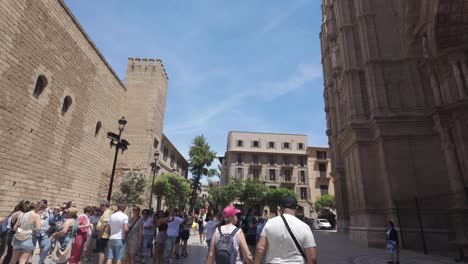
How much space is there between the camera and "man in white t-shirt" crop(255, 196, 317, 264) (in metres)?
3.07

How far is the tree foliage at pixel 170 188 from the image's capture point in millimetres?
28734

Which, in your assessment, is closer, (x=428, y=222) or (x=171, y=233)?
(x=171, y=233)

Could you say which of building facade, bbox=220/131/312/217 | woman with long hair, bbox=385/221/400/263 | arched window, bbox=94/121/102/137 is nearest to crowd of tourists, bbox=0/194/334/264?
woman with long hair, bbox=385/221/400/263

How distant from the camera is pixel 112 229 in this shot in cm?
610

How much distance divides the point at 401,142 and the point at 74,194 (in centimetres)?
2085

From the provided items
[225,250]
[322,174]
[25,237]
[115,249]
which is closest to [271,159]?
[322,174]

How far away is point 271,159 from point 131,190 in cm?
3279

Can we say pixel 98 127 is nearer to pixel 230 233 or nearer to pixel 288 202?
pixel 230 233

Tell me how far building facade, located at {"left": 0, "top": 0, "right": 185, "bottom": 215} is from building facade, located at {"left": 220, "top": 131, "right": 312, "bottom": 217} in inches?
1202

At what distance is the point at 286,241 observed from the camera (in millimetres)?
3135

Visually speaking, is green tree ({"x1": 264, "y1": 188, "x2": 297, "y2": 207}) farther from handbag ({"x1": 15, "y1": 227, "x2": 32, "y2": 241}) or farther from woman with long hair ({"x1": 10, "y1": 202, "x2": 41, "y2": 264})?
handbag ({"x1": 15, "y1": 227, "x2": 32, "y2": 241})

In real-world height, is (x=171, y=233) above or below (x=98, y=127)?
below

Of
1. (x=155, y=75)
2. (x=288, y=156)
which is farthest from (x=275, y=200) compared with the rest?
(x=155, y=75)

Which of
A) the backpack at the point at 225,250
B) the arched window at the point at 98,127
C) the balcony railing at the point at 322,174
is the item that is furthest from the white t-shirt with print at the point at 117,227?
the balcony railing at the point at 322,174
